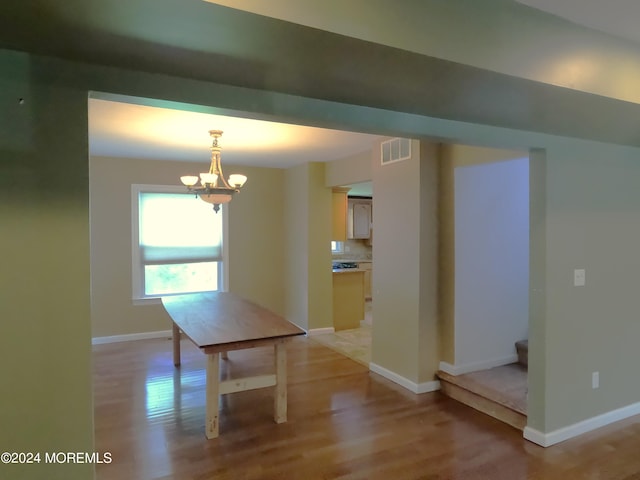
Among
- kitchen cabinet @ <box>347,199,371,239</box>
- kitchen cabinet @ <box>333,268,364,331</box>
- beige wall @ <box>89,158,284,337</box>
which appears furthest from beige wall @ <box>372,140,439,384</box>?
kitchen cabinet @ <box>347,199,371,239</box>

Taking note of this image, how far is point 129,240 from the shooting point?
18.0ft

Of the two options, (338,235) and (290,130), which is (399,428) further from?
(338,235)

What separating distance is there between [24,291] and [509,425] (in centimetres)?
324

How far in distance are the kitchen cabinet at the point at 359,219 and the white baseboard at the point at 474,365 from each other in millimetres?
5045

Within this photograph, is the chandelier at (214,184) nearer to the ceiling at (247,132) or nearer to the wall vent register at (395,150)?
the ceiling at (247,132)

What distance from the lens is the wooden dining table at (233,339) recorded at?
115 inches

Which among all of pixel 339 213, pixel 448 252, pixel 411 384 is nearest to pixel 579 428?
pixel 411 384

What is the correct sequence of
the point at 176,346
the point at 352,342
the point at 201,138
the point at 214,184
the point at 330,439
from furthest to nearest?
the point at 352,342 < the point at 176,346 < the point at 201,138 < the point at 214,184 < the point at 330,439

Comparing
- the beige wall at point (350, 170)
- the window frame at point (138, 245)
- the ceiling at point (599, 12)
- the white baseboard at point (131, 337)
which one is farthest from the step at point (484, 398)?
the window frame at point (138, 245)

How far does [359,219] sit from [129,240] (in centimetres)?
481

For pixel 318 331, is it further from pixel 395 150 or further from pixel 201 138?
pixel 201 138

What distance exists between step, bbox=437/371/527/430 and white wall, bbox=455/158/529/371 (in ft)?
0.56

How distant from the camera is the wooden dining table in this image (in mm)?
2914

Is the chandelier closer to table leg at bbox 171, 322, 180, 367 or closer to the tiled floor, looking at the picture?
table leg at bbox 171, 322, 180, 367
